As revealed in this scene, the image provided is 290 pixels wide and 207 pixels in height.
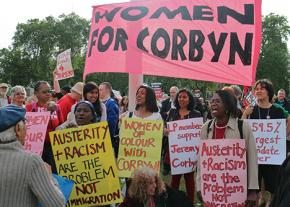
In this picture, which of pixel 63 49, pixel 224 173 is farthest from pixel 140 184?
pixel 63 49

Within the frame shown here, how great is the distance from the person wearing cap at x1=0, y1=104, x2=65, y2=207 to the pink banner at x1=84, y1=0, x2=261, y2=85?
2.58 m

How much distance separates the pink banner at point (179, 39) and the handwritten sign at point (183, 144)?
0.74 metres

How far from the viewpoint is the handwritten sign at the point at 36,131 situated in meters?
5.41

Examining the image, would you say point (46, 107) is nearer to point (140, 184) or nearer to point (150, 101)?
point (150, 101)

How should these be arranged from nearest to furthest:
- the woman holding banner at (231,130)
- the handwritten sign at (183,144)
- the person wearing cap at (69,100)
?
1. the woman holding banner at (231,130)
2. the handwritten sign at (183,144)
3. the person wearing cap at (69,100)

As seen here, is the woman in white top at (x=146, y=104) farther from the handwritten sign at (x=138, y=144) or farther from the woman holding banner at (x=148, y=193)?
the woman holding banner at (x=148, y=193)

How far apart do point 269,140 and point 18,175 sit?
3974 mm

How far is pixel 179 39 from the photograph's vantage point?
521 cm

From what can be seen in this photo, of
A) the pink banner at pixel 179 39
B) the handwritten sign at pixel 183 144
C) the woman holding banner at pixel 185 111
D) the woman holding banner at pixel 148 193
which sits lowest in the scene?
the woman holding banner at pixel 148 193

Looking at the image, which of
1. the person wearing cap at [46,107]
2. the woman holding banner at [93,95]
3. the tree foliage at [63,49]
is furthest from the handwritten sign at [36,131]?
the tree foliage at [63,49]

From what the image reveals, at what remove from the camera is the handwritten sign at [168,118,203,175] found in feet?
18.1

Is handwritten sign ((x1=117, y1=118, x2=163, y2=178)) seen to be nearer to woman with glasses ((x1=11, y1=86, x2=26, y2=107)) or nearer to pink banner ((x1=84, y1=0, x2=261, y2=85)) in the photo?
pink banner ((x1=84, y1=0, x2=261, y2=85))

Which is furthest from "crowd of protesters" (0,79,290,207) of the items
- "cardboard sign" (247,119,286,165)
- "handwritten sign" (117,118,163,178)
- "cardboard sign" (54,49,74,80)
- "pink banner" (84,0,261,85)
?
"cardboard sign" (54,49,74,80)

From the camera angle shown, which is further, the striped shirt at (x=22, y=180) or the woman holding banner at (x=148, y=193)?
the woman holding banner at (x=148, y=193)
